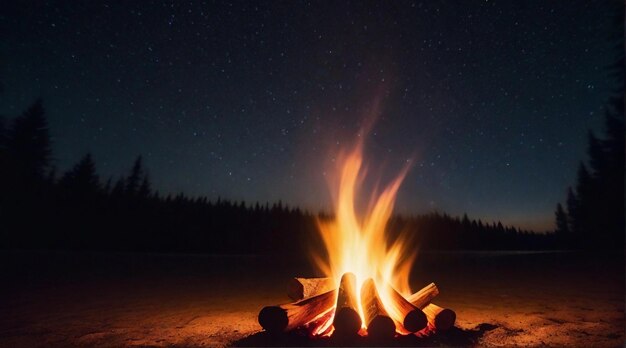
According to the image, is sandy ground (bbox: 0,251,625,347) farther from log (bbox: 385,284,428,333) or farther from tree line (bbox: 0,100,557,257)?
tree line (bbox: 0,100,557,257)

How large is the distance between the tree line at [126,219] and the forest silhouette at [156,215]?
121mm

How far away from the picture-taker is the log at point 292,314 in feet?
14.3

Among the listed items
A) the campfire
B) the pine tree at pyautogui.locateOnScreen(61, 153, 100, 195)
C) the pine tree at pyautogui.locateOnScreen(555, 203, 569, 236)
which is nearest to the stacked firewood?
the campfire

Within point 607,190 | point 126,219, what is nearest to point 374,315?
point 607,190

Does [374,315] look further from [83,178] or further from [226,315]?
[83,178]

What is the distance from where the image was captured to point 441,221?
263 ft

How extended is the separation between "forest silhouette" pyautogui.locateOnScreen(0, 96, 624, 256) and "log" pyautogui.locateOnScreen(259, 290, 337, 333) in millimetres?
31138

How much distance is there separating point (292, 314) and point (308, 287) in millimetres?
1753

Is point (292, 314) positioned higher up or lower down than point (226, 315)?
higher up

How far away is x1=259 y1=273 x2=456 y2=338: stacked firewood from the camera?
4.40 m

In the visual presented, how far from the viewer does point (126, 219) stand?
4716 centimetres

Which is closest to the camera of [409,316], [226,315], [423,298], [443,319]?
[409,316]

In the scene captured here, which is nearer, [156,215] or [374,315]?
[374,315]

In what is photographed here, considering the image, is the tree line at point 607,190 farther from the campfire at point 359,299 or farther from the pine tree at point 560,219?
the pine tree at point 560,219
